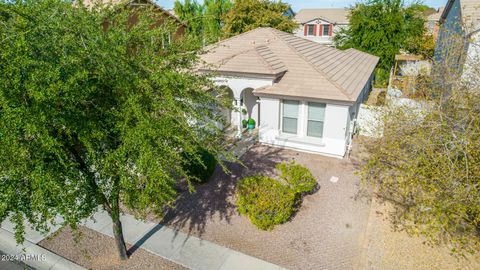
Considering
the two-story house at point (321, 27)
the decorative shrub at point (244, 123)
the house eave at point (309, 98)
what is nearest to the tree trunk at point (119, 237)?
the house eave at point (309, 98)

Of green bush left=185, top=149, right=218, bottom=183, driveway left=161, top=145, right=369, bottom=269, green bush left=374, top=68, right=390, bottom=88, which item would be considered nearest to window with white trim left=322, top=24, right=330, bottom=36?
green bush left=374, top=68, right=390, bottom=88

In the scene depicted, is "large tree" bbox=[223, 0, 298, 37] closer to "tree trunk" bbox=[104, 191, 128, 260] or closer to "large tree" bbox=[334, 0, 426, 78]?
"large tree" bbox=[334, 0, 426, 78]

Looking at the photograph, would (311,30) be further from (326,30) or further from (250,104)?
(250,104)

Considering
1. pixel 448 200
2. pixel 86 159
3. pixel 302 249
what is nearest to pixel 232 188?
pixel 302 249

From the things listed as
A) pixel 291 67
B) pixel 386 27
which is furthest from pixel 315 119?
pixel 386 27

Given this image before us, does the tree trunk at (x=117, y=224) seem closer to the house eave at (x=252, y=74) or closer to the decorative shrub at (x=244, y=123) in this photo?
the house eave at (x=252, y=74)

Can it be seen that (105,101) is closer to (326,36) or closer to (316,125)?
(316,125)
